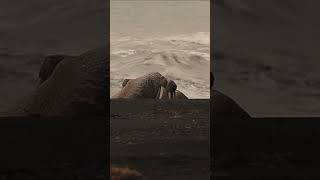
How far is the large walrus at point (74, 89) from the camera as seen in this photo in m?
4.68

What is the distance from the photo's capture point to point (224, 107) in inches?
189

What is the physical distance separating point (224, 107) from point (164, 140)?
2.14 feet

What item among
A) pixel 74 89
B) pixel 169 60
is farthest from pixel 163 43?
pixel 74 89

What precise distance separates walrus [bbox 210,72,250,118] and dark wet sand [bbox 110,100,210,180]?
0.26 ft

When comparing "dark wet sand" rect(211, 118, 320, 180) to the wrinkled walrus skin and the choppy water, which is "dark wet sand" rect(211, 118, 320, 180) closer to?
the choppy water

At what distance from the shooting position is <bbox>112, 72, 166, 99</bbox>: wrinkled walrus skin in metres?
4.79

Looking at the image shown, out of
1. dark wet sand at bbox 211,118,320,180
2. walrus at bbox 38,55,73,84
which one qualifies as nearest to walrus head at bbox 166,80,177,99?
dark wet sand at bbox 211,118,320,180

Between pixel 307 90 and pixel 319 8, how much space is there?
2.66ft

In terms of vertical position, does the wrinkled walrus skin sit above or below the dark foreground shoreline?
above

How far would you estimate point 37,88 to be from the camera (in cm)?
468

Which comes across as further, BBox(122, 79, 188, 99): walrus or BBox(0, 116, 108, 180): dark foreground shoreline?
BBox(122, 79, 188, 99): walrus

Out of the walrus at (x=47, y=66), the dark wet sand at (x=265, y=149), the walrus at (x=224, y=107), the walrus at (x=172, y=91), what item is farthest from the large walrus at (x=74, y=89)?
the dark wet sand at (x=265, y=149)

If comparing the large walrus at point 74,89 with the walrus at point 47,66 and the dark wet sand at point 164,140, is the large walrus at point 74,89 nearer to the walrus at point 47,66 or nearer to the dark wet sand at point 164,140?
the walrus at point 47,66

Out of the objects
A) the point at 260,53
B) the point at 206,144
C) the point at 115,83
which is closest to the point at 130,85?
the point at 115,83
